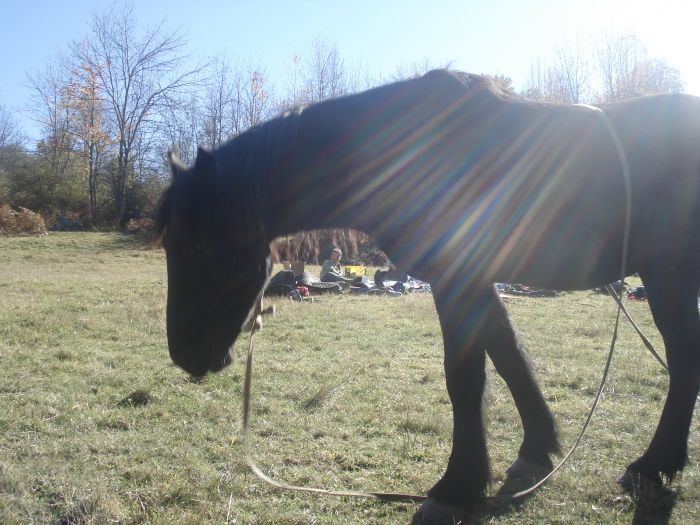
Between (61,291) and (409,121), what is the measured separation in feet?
29.4

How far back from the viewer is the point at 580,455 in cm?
321

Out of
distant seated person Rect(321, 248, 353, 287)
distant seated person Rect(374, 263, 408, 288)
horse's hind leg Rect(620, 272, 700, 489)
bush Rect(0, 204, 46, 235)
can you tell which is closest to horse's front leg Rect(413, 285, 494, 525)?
horse's hind leg Rect(620, 272, 700, 489)

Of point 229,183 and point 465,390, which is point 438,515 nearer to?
point 465,390

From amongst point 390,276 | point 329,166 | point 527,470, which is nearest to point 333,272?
point 390,276

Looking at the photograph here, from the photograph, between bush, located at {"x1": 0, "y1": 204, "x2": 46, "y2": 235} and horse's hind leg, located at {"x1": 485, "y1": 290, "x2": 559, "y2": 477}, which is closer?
horse's hind leg, located at {"x1": 485, "y1": 290, "x2": 559, "y2": 477}

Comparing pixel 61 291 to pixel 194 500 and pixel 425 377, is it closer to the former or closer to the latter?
pixel 425 377

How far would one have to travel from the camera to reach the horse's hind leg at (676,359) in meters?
2.58

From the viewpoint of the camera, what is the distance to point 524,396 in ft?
10.0

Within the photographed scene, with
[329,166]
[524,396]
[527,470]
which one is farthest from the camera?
[524,396]

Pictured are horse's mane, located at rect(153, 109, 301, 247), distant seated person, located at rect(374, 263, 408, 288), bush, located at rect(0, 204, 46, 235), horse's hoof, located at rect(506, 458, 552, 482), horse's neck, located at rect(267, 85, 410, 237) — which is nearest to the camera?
horse's mane, located at rect(153, 109, 301, 247)

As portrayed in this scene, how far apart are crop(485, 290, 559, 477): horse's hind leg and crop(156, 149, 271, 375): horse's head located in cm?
133

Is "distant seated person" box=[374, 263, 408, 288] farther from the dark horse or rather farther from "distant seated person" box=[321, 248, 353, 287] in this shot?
the dark horse

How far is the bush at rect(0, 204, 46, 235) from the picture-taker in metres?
28.2

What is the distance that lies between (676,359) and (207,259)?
90.4 inches
